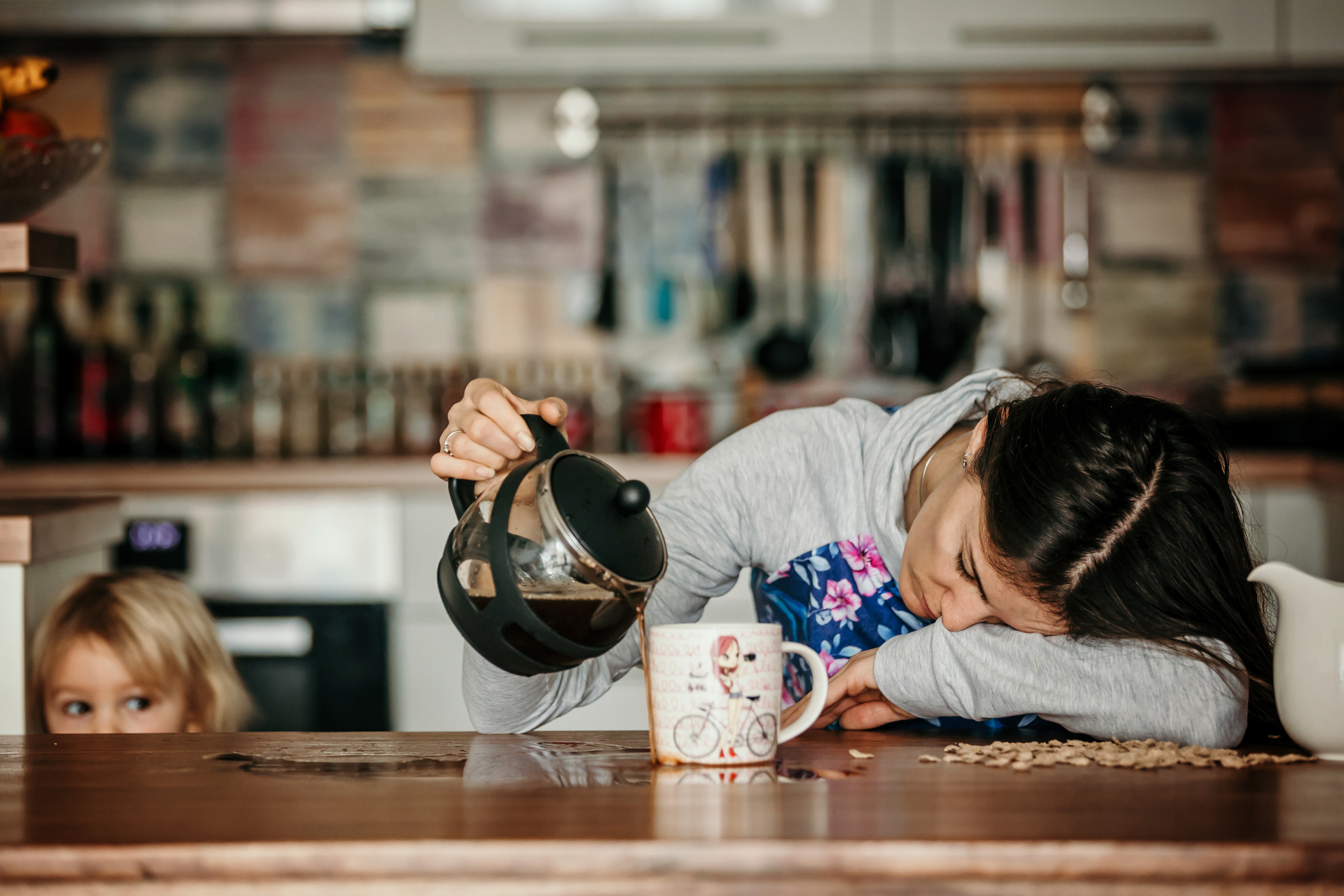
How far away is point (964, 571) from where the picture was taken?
101 centimetres

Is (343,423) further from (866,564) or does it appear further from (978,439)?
(978,439)

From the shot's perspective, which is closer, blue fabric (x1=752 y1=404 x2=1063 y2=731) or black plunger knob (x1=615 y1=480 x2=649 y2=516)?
black plunger knob (x1=615 y1=480 x2=649 y2=516)

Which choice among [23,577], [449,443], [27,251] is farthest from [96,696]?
[449,443]

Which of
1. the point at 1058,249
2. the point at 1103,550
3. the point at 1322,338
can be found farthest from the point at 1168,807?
the point at 1322,338

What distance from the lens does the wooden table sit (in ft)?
1.96

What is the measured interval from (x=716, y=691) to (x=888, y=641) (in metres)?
0.30

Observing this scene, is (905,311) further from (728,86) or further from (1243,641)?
(1243,641)

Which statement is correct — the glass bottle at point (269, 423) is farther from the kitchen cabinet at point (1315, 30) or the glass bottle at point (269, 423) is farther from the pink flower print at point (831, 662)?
the kitchen cabinet at point (1315, 30)

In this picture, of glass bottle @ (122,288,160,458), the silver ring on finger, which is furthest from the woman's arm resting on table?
glass bottle @ (122,288,160,458)

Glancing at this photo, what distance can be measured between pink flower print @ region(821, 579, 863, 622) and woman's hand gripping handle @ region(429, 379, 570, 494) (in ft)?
1.25

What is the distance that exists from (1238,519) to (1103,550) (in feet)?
0.41

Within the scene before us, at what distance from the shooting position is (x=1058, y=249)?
9.54ft

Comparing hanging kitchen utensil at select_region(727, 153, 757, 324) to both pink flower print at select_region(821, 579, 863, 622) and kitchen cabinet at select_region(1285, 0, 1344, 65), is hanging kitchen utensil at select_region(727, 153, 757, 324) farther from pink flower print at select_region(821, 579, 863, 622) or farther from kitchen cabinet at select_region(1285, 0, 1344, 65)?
pink flower print at select_region(821, 579, 863, 622)

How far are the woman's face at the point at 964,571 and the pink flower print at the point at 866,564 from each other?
14 centimetres
